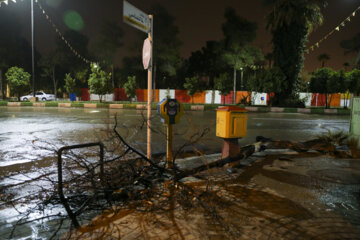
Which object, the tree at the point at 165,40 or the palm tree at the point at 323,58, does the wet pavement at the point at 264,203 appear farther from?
the palm tree at the point at 323,58

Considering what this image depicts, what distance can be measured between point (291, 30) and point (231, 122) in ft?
85.5

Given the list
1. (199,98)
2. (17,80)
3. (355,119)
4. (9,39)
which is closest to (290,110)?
(199,98)

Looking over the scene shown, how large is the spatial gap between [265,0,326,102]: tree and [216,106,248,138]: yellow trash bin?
25264mm

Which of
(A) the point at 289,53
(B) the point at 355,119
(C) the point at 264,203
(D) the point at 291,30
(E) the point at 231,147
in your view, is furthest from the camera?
(A) the point at 289,53

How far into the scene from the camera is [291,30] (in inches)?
1070

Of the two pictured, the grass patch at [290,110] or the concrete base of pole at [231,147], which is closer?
the concrete base of pole at [231,147]

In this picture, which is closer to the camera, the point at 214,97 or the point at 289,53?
the point at 289,53

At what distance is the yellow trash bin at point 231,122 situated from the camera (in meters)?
4.90

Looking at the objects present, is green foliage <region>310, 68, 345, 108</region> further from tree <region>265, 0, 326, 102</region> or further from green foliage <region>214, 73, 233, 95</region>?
green foliage <region>214, 73, 233, 95</region>

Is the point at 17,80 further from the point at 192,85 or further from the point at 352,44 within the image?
the point at 352,44

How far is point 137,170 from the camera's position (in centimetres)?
407

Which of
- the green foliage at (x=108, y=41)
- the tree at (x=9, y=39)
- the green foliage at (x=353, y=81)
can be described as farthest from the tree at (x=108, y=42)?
the green foliage at (x=353, y=81)

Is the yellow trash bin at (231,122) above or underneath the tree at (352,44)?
underneath

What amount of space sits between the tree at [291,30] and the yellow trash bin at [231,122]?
995 inches
